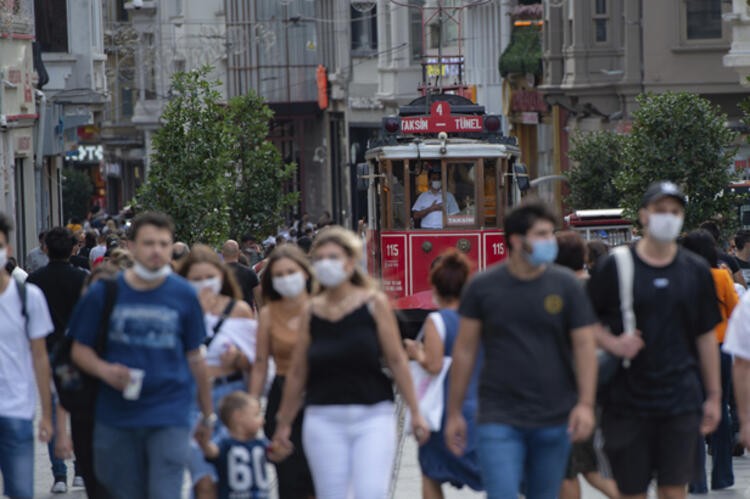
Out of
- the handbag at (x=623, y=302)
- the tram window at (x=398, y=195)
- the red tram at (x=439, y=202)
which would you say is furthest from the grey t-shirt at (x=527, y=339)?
the tram window at (x=398, y=195)

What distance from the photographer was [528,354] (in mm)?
8172

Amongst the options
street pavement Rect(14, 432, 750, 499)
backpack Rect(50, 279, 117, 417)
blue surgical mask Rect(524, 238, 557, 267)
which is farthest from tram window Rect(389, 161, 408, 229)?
blue surgical mask Rect(524, 238, 557, 267)

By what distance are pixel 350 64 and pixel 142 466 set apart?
5270 centimetres

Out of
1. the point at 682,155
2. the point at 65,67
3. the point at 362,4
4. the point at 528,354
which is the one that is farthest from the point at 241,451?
the point at 362,4

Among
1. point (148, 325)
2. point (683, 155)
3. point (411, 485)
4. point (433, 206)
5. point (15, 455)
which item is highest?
point (683, 155)

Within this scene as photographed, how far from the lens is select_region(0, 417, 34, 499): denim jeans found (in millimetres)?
9594

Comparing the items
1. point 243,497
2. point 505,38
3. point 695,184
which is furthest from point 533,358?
point 505,38

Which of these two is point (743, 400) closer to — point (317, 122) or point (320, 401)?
point (320, 401)

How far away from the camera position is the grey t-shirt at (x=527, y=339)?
8188mm

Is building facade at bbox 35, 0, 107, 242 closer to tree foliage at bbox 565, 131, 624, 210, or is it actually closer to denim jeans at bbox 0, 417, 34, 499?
tree foliage at bbox 565, 131, 624, 210

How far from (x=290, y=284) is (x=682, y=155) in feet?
56.6

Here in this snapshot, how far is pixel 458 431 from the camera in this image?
27.9ft

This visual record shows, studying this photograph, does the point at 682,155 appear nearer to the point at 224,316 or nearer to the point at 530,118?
the point at 224,316

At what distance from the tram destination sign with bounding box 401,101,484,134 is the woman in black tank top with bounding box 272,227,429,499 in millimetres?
15739
